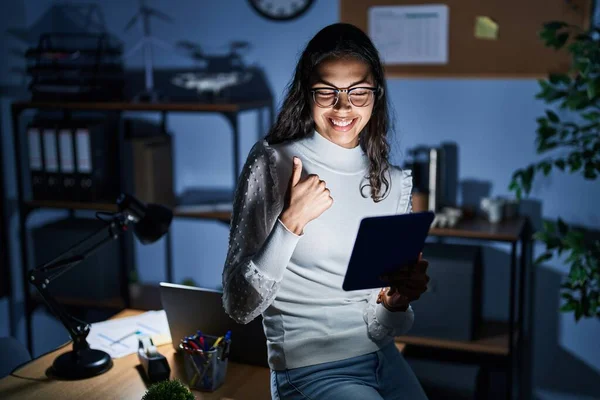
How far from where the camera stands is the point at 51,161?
10.1ft

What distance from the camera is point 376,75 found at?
161cm

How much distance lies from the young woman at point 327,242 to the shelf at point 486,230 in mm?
1011

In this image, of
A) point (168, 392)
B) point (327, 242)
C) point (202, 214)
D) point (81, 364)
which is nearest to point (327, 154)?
point (327, 242)

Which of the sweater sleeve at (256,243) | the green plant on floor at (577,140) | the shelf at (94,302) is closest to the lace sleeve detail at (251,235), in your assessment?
the sweater sleeve at (256,243)

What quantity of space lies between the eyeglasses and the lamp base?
805 millimetres

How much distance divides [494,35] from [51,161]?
6.18ft

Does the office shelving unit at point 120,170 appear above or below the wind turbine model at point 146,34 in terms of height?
below

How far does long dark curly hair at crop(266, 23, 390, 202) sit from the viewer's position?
1574 millimetres

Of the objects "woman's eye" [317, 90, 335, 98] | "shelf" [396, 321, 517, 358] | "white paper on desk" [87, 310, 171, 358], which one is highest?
"woman's eye" [317, 90, 335, 98]

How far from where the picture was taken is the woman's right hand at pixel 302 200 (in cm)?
143

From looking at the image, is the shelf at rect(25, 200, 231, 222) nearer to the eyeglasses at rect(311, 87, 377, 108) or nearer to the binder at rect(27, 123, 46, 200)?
the binder at rect(27, 123, 46, 200)

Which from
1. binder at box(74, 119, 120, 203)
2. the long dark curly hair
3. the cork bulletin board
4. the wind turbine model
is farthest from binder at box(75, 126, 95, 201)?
the long dark curly hair

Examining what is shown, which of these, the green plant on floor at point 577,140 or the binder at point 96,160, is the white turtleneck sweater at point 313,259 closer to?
the green plant on floor at point 577,140

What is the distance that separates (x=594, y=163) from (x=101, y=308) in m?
2.06
